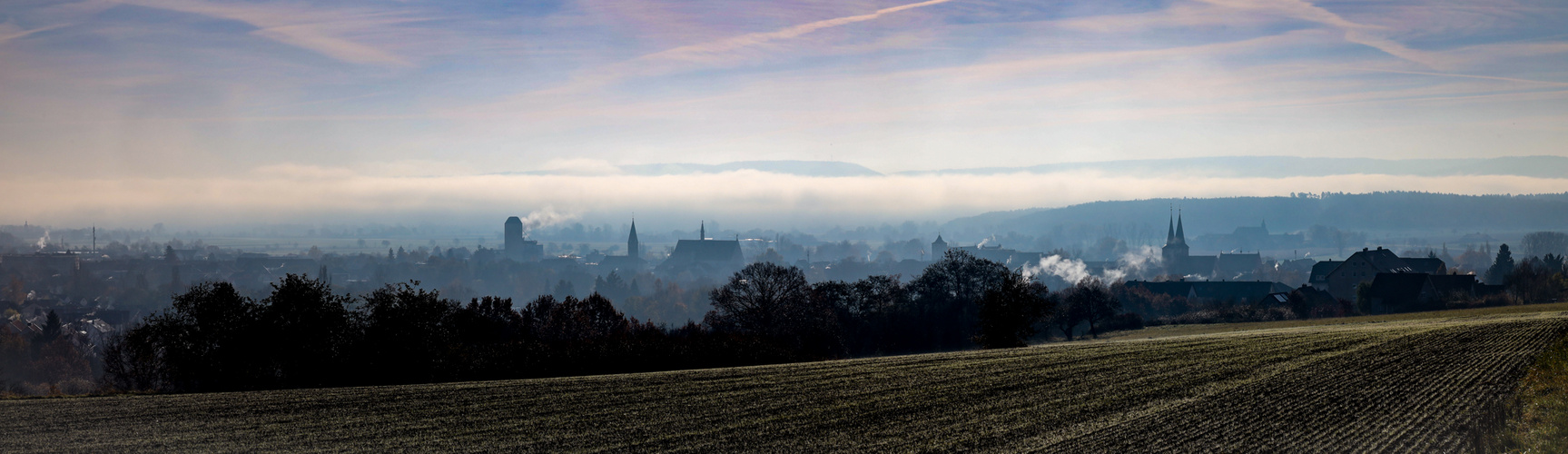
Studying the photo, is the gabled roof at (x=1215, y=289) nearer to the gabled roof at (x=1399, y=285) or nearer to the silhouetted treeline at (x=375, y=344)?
the gabled roof at (x=1399, y=285)

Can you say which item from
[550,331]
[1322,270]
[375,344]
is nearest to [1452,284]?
[1322,270]

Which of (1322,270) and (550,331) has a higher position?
(1322,270)

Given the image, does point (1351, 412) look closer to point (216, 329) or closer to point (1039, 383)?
point (1039, 383)

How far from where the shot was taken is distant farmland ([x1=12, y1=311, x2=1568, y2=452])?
65.5 ft

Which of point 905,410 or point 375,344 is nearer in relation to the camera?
point 905,410

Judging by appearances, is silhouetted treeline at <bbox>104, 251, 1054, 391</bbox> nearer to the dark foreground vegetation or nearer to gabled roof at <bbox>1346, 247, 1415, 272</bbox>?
the dark foreground vegetation

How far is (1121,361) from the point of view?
110 feet

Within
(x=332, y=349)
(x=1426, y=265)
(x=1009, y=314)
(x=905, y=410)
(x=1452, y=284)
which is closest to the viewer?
(x=905, y=410)

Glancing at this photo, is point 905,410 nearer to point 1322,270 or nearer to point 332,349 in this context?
point 332,349

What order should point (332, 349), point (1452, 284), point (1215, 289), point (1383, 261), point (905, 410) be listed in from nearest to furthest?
point (905, 410), point (332, 349), point (1452, 284), point (1383, 261), point (1215, 289)

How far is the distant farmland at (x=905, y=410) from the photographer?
20.0m

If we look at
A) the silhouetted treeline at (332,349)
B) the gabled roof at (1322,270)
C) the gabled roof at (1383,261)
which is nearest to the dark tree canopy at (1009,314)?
the silhouetted treeline at (332,349)

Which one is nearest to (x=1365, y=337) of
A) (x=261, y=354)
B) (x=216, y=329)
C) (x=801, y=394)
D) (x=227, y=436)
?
(x=801, y=394)

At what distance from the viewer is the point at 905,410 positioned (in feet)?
78.4
